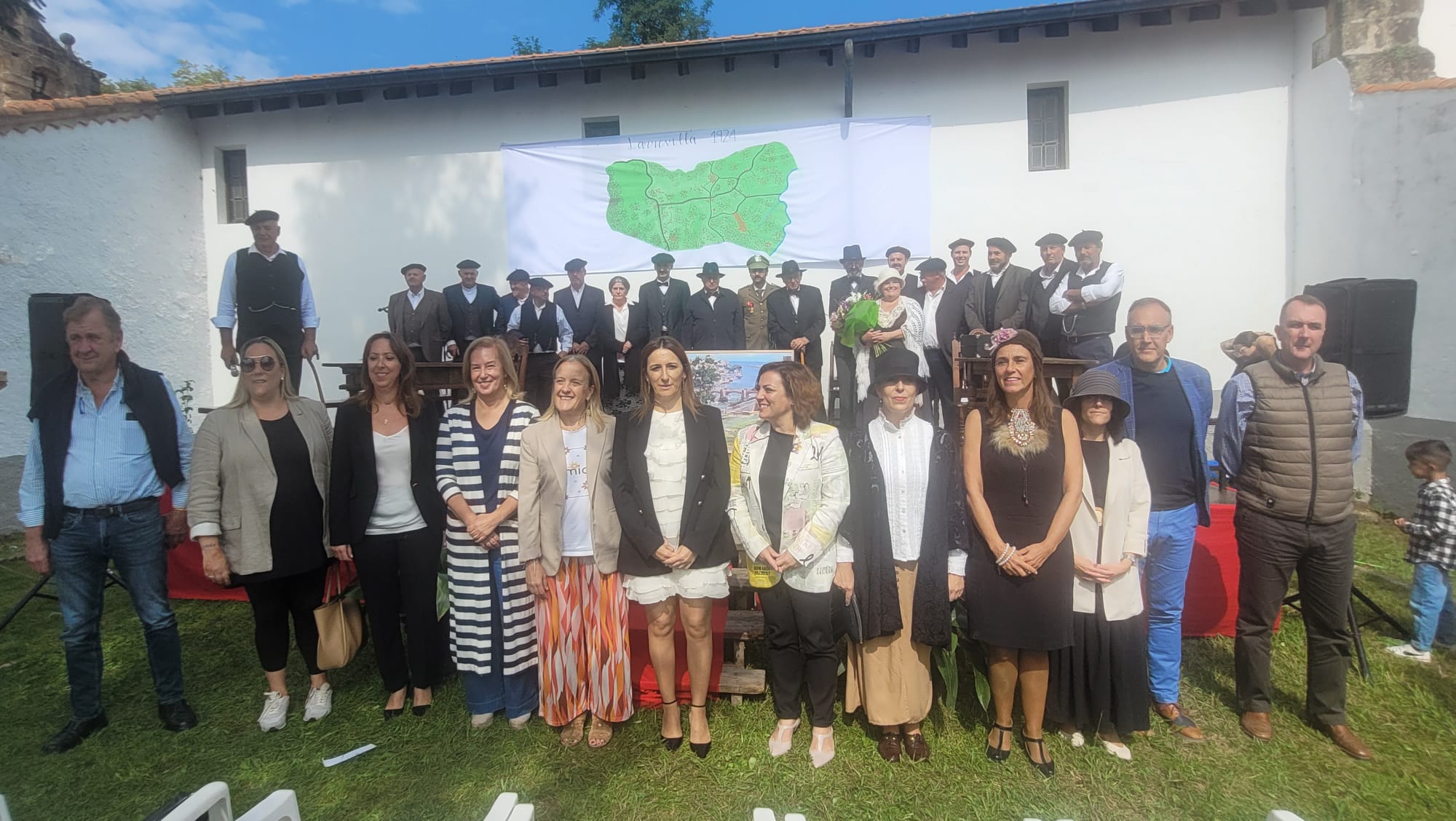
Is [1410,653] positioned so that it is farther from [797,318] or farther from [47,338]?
[47,338]

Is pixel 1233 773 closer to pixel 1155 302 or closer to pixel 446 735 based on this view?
pixel 1155 302

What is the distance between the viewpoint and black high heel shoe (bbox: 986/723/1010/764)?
10.4 ft

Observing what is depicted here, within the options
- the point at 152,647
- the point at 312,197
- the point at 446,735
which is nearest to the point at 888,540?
the point at 446,735

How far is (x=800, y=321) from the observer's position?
7730 mm

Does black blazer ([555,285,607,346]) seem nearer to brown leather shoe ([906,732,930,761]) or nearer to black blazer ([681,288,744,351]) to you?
black blazer ([681,288,744,351])

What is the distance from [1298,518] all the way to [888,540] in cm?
201

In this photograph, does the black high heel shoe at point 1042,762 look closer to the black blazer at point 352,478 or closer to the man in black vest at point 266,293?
the black blazer at point 352,478

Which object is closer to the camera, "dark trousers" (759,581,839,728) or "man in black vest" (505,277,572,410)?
"dark trousers" (759,581,839,728)

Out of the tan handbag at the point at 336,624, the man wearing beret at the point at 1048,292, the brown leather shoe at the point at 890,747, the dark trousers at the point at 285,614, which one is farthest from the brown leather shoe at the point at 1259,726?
the dark trousers at the point at 285,614

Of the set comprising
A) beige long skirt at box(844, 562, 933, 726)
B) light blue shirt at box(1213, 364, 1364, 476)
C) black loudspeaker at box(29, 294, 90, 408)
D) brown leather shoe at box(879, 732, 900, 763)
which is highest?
black loudspeaker at box(29, 294, 90, 408)

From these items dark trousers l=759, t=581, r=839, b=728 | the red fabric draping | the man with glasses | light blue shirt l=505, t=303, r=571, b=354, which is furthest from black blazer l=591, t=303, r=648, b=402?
the man with glasses

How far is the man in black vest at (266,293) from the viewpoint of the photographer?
5.50m

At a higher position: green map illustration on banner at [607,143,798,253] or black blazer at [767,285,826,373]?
green map illustration on banner at [607,143,798,253]

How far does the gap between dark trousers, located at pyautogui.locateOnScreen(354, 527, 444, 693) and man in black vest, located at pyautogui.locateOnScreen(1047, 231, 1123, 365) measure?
5238 mm
